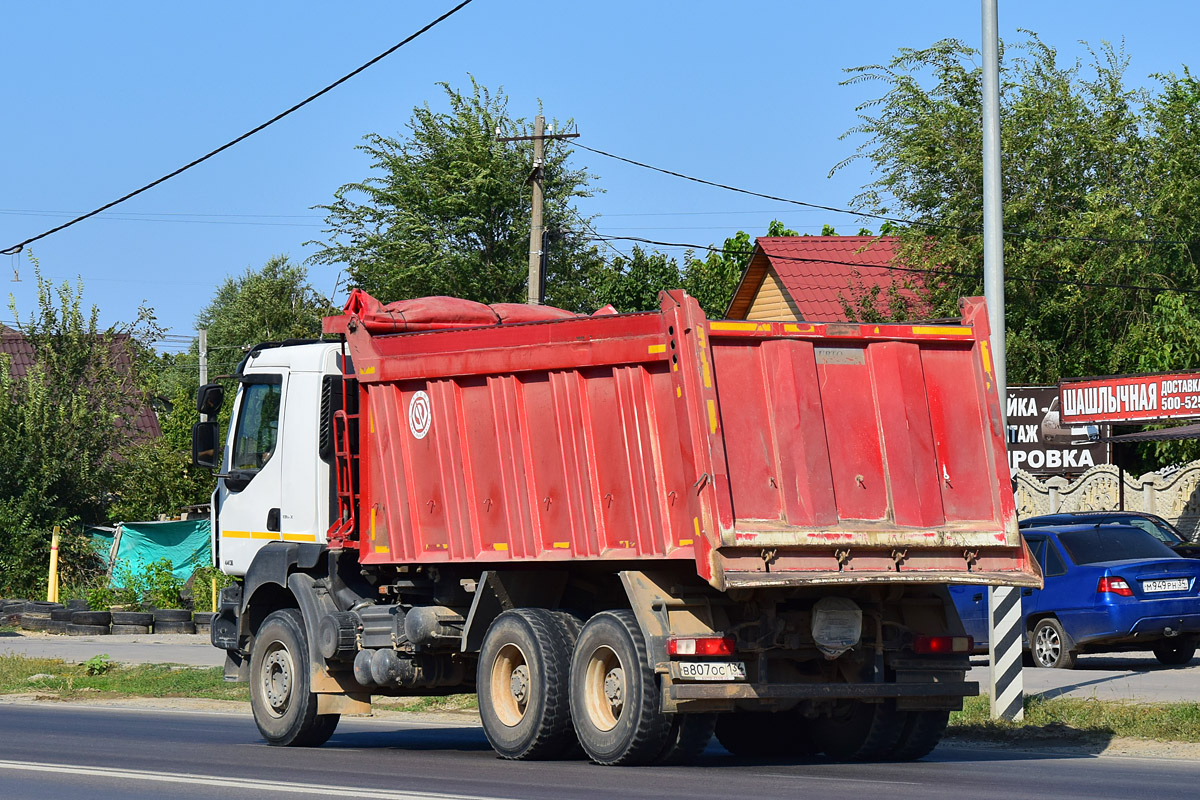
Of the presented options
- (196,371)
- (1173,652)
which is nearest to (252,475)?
(1173,652)

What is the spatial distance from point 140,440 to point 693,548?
35573mm

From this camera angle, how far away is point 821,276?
49.1 meters

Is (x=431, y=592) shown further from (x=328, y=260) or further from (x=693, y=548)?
(x=328, y=260)

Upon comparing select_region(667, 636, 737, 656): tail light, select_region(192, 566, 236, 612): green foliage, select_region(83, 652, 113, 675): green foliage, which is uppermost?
select_region(192, 566, 236, 612): green foliage

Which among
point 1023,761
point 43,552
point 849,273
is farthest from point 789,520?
point 849,273

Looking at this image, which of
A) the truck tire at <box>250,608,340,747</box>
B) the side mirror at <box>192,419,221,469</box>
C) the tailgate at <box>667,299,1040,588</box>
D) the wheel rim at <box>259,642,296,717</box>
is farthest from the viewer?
the side mirror at <box>192,419,221,469</box>

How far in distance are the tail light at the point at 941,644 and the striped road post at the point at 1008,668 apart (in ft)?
9.30

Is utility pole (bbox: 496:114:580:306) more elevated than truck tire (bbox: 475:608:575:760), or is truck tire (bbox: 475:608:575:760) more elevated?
utility pole (bbox: 496:114:580:306)

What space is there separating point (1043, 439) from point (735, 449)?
25.9 meters

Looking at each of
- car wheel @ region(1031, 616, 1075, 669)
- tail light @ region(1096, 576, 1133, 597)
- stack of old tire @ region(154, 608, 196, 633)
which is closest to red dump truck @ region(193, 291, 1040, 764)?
tail light @ region(1096, 576, 1133, 597)

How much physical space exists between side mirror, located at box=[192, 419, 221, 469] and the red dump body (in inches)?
125

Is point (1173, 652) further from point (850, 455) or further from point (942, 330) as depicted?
point (850, 455)

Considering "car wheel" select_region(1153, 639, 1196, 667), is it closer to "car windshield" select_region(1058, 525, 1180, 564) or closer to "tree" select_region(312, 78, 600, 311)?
"car windshield" select_region(1058, 525, 1180, 564)

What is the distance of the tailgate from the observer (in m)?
10.7
